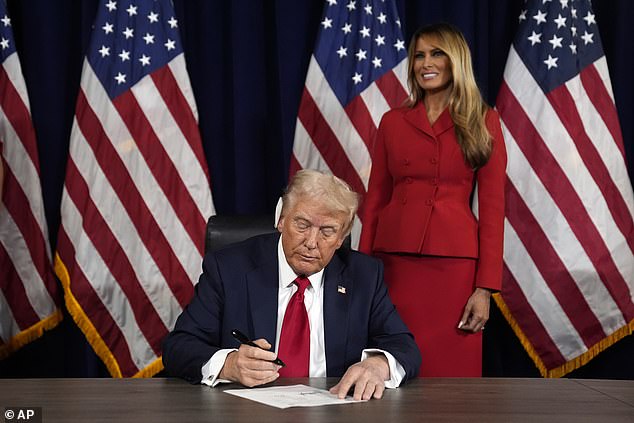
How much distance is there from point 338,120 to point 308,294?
66.3 inches

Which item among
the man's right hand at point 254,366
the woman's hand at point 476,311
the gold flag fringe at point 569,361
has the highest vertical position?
the man's right hand at point 254,366

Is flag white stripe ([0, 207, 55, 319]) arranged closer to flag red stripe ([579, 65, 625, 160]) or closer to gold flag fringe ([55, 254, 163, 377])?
gold flag fringe ([55, 254, 163, 377])

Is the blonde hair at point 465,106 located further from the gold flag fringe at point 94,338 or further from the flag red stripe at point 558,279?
the gold flag fringe at point 94,338

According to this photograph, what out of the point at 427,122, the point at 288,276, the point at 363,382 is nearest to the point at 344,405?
the point at 363,382

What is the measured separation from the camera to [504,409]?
1595mm

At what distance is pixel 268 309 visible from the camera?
2.10 m

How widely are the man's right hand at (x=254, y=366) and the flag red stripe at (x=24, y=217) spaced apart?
85.5 inches

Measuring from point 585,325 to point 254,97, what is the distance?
5.81 feet

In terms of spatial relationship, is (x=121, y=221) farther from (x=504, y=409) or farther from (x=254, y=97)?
(x=504, y=409)

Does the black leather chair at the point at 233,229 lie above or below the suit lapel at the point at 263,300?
above

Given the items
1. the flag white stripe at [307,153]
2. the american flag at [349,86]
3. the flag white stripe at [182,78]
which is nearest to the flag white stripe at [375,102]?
the american flag at [349,86]

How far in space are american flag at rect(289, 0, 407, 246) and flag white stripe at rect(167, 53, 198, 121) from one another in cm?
47

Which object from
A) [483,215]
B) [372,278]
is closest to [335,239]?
[372,278]

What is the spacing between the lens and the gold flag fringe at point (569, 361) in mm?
3604
